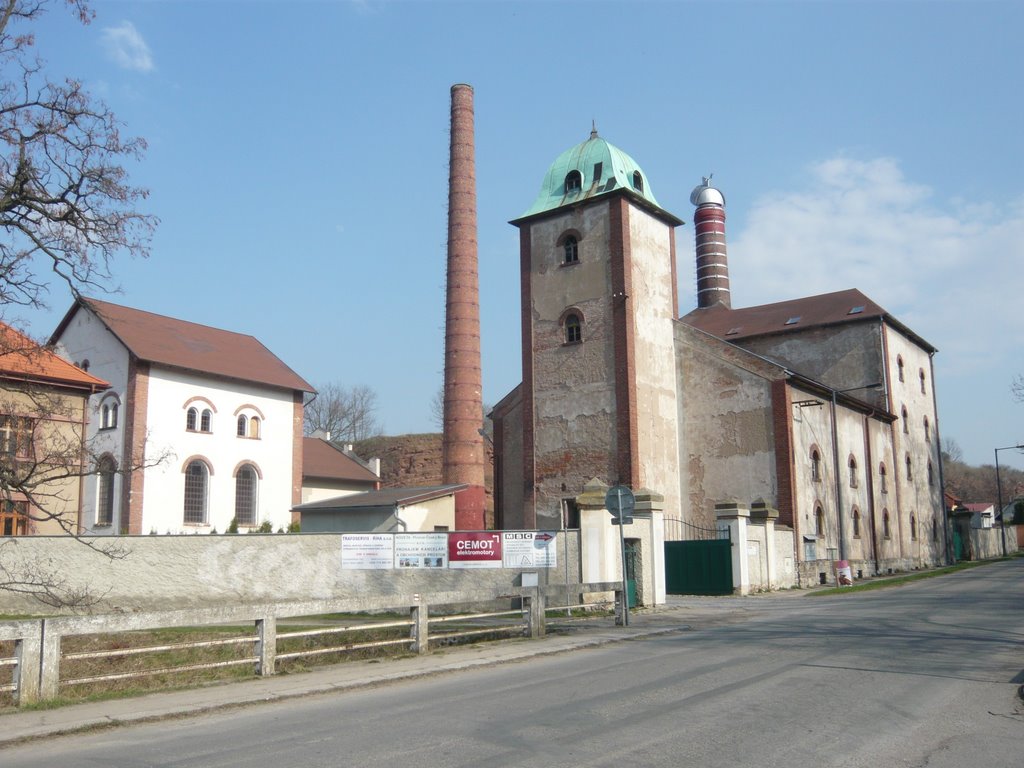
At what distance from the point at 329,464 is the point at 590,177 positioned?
80.1ft

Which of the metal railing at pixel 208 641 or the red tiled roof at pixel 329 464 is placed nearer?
the metal railing at pixel 208 641

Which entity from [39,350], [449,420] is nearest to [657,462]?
[449,420]

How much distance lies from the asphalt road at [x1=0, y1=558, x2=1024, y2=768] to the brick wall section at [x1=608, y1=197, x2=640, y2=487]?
17927mm

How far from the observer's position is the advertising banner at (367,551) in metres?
22.1

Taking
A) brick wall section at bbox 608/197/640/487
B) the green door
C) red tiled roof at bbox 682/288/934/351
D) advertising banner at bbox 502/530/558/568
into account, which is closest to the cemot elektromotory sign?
advertising banner at bbox 502/530/558/568

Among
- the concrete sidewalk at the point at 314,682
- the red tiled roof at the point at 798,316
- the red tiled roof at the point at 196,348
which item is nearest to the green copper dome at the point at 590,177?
the red tiled roof at the point at 798,316

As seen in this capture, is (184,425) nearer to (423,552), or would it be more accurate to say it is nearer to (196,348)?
(196,348)

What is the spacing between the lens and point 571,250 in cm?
3462

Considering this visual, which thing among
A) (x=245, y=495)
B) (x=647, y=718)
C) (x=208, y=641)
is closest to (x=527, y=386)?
(x=245, y=495)

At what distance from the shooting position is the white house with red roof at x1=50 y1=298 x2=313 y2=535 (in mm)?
37562

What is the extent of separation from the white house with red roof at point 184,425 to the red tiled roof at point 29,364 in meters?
4.43

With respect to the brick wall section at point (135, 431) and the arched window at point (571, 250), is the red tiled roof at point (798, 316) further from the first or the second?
the brick wall section at point (135, 431)

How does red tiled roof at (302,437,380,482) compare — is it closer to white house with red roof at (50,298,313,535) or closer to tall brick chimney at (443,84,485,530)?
white house with red roof at (50,298,313,535)

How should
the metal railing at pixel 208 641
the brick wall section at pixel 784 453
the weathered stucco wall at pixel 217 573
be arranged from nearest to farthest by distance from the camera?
the metal railing at pixel 208 641, the weathered stucco wall at pixel 217 573, the brick wall section at pixel 784 453
